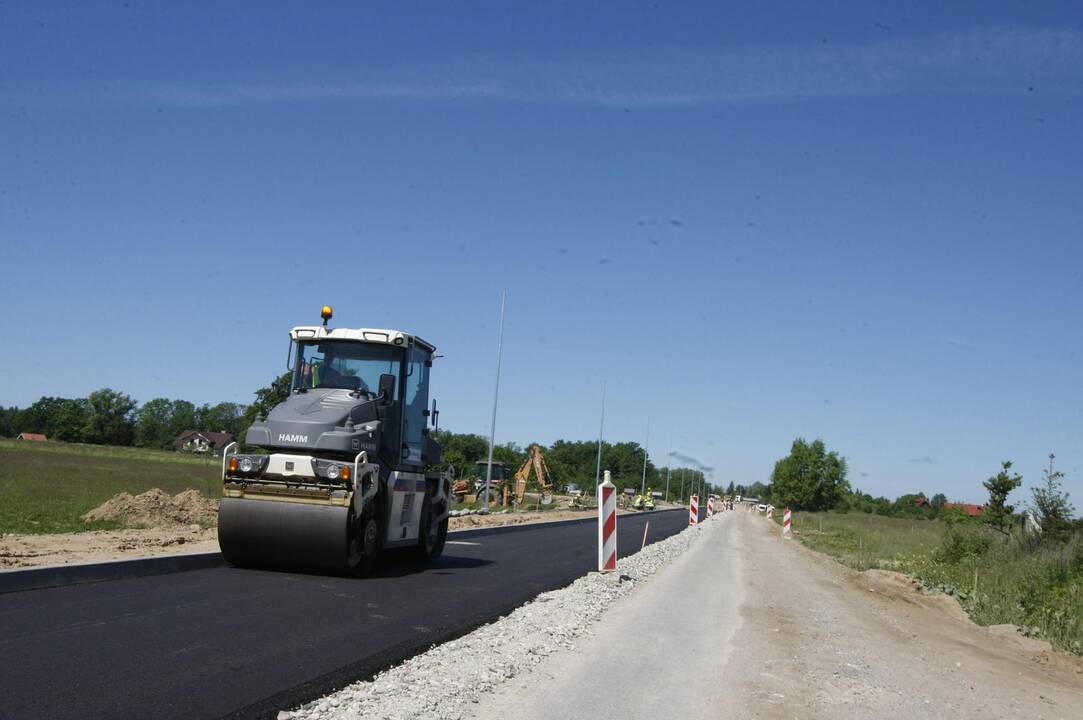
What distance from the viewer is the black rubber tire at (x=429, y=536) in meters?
14.5

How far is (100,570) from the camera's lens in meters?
9.95

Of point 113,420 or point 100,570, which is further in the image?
point 113,420

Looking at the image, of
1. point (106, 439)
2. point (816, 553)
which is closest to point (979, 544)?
point (816, 553)

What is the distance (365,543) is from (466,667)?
5564 mm

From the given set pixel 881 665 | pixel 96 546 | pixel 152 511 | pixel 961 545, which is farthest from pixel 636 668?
pixel 961 545

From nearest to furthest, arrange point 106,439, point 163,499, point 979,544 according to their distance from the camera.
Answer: point 163,499
point 979,544
point 106,439

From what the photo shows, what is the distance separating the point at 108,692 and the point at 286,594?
466 centimetres

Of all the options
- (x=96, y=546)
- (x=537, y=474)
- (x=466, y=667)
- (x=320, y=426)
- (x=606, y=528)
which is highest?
(x=320, y=426)

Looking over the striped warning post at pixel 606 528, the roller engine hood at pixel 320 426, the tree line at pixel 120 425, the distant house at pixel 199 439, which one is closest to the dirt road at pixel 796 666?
the striped warning post at pixel 606 528

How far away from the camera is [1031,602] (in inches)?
563

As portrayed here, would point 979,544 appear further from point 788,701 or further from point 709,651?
point 788,701

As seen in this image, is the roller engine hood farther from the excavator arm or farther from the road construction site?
the excavator arm

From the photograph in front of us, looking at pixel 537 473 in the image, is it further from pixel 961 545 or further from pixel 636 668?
pixel 636 668

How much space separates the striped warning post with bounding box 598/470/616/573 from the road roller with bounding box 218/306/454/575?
9.11 feet
